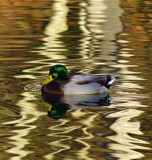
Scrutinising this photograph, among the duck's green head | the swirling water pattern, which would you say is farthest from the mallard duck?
the swirling water pattern

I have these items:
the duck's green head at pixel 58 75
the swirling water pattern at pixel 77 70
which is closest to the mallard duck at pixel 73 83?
the duck's green head at pixel 58 75

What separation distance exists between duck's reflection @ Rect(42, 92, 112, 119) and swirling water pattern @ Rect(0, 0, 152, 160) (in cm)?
9

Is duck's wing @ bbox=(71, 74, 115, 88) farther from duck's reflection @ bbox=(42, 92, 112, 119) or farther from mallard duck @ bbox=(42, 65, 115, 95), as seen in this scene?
duck's reflection @ bbox=(42, 92, 112, 119)

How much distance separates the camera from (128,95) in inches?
475

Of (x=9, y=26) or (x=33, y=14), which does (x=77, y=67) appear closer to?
(x=9, y=26)

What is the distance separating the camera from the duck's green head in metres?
12.5

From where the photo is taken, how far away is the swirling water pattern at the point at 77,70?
944 centimetres

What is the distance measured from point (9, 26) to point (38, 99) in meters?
7.95

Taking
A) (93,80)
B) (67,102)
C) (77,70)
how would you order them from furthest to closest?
(77,70)
(93,80)
(67,102)

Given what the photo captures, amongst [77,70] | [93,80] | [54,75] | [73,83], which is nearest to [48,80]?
[54,75]

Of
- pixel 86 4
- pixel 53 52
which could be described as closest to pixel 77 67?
pixel 53 52

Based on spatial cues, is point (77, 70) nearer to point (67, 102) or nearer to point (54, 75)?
point (54, 75)

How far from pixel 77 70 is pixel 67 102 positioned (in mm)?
2184

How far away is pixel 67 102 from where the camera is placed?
11.9 m
